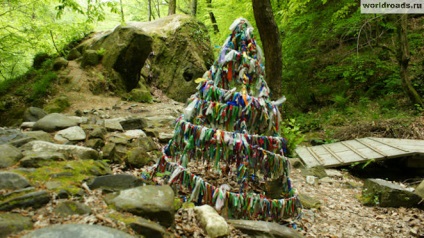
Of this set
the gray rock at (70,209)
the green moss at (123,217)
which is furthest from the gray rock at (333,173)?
the gray rock at (70,209)

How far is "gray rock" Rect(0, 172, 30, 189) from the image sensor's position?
259 centimetres

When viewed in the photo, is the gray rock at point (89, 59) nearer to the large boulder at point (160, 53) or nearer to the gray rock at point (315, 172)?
the large boulder at point (160, 53)

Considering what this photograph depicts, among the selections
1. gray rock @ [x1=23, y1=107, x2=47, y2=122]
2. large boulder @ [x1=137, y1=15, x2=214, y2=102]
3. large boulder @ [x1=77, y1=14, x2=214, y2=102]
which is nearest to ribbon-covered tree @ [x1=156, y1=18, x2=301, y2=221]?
gray rock @ [x1=23, y1=107, x2=47, y2=122]

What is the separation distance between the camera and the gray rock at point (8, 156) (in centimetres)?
316

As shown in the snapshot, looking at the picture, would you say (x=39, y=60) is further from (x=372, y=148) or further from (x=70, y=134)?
(x=372, y=148)

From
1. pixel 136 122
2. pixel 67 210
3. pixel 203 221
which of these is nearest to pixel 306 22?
pixel 136 122

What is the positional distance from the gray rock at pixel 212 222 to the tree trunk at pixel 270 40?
461cm

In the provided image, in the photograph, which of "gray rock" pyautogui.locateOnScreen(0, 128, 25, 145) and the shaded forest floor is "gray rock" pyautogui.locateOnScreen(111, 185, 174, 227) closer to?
the shaded forest floor

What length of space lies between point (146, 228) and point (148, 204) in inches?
10.7

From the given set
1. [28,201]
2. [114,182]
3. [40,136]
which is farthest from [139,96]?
[28,201]

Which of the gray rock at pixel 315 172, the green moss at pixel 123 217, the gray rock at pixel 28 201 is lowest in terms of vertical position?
the gray rock at pixel 315 172

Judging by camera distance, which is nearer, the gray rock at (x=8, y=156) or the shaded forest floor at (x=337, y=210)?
the shaded forest floor at (x=337, y=210)

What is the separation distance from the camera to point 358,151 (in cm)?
686

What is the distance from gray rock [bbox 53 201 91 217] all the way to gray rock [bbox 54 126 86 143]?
7.92 feet
